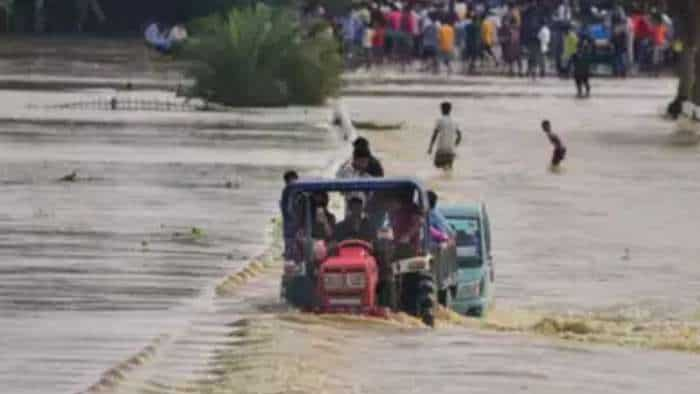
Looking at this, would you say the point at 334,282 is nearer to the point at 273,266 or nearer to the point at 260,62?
the point at 273,266

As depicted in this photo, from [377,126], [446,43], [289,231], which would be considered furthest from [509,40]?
[289,231]

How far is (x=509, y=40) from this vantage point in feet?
248

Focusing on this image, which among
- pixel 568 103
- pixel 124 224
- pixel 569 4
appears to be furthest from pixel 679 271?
pixel 569 4

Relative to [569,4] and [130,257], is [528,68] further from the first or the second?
[130,257]

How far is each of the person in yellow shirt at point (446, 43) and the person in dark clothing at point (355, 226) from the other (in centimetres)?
5503

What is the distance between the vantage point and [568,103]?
203 feet

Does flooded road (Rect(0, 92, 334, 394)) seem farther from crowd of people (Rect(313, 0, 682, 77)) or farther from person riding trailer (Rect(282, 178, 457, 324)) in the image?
crowd of people (Rect(313, 0, 682, 77))

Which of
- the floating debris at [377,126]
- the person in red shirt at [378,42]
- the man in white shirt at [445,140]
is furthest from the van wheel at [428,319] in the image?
the person in red shirt at [378,42]

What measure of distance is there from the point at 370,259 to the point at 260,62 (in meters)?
34.4

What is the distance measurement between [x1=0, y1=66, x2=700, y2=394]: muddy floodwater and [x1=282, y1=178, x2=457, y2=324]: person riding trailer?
26 cm

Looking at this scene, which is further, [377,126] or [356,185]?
[377,126]

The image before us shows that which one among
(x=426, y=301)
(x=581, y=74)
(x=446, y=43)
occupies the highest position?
(x=426, y=301)

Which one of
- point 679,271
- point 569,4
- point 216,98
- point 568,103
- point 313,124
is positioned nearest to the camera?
point 679,271

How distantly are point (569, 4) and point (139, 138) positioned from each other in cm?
4577
